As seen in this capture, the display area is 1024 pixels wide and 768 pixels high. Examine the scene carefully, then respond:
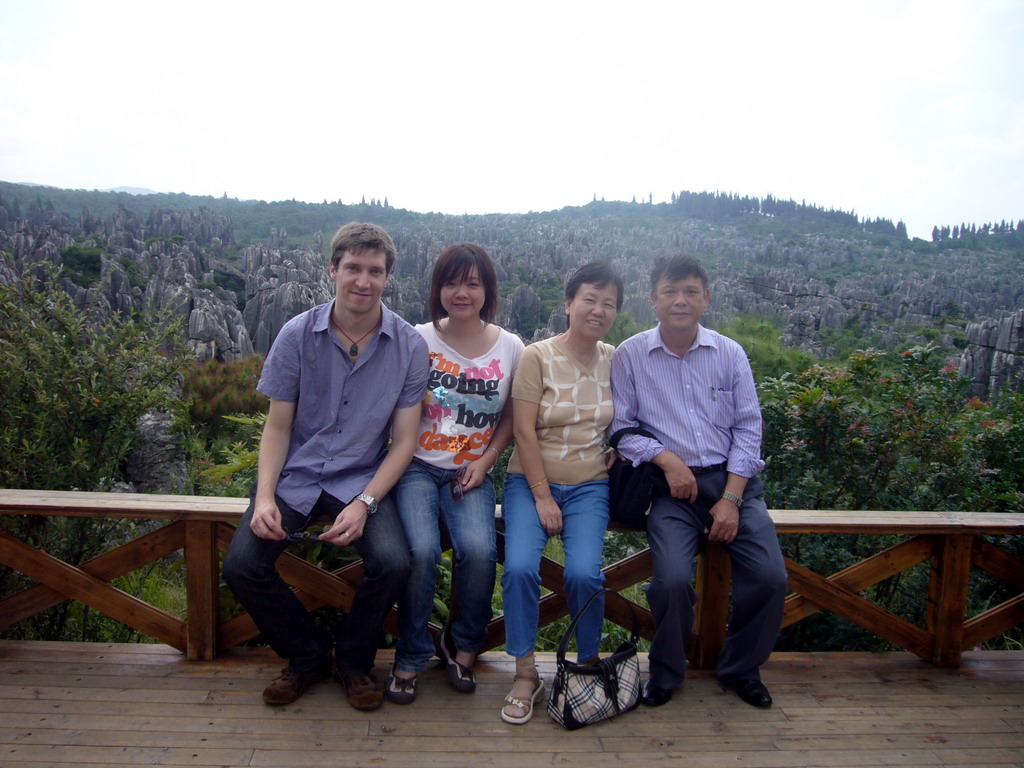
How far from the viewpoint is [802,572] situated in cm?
285

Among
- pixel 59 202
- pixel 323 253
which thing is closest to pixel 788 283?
pixel 323 253

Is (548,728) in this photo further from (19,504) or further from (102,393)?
(102,393)

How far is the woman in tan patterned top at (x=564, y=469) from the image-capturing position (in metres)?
2.48

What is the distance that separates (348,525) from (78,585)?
4.15 ft

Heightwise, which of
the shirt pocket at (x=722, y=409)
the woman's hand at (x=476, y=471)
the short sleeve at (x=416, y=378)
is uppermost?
the short sleeve at (x=416, y=378)

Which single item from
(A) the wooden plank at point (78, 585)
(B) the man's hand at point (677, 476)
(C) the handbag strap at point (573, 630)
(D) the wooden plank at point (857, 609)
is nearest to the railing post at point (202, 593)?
(A) the wooden plank at point (78, 585)

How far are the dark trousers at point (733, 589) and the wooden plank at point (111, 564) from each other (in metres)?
1.96

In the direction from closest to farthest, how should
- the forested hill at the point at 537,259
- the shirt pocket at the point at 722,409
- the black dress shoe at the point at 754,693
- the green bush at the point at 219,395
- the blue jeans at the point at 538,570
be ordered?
1. the blue jeans at the point at 538,570
2. the black dress shoe at the point at 754,693
3. the shirt pocket at the point at 722,409
4. the green bush at the point at 219,395
5. the forested hill at the point at 537,259

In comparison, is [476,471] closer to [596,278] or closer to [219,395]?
[596,278]

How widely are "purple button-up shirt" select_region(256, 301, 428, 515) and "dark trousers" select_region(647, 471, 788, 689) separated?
3.75 feet

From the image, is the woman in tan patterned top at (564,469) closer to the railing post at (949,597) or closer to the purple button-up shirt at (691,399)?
the purple button-up shirt at (691,399)

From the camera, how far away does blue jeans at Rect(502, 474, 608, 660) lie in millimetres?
2467

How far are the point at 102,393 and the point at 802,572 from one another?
390 cm

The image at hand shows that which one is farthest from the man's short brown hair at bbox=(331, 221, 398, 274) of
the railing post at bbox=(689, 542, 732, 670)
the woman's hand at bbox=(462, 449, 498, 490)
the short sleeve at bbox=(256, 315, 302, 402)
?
the railing post at bbox=(689, 542, 732, 670)
